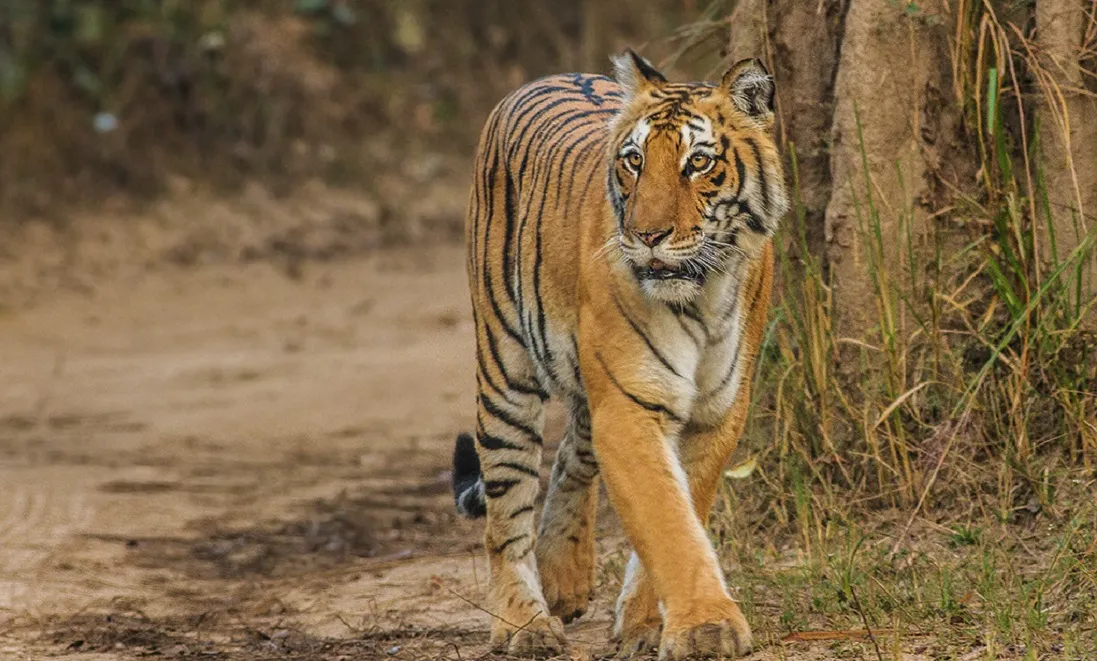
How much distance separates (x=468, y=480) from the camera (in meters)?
5.02

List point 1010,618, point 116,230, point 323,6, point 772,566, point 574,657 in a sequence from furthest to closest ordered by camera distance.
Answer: point 323,6
point 116,230
point 772,566
point 574,657
point 1010,618

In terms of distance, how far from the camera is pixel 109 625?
489 cm

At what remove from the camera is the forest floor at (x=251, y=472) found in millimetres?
4801

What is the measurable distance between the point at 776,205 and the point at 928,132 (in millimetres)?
1202

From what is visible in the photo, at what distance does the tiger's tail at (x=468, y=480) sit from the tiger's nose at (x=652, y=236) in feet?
4.11

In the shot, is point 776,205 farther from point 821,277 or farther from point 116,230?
point 116,230

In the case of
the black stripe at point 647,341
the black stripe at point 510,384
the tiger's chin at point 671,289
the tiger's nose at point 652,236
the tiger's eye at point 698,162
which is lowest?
the black stripe at point 510,384

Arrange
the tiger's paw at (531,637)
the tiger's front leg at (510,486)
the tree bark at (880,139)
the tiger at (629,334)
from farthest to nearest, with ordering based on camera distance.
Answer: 1. the tree bark at (880,139)
2. the tiger's front leg at (510,486)
3. the tiger's paw at (531,637)
4. the tiger at (629,334)

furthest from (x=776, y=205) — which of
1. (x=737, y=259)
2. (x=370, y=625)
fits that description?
(x=370, y=625)

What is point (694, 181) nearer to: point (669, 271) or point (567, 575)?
point (669, 271)

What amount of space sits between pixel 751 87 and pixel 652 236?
17.7 inches

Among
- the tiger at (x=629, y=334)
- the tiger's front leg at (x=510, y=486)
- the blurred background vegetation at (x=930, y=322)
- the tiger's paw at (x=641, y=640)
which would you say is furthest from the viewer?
the tiger's front leg at (x=510, y=486)

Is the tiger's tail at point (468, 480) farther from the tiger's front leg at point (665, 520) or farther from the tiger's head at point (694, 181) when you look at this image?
the tiger's head at point (694, 181)

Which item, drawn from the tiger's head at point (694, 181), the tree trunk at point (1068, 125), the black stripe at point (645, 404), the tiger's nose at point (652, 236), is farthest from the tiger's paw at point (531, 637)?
the tree trunk at point (1068, 125)
